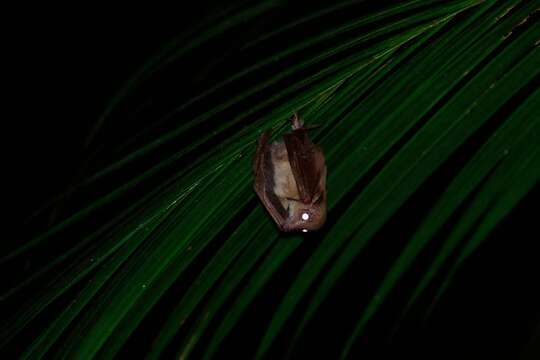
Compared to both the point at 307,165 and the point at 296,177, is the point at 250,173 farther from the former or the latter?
the point at 296,177

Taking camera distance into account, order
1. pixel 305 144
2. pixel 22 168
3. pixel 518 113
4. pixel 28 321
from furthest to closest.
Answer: pixel 22 168, pixel 305 144, pixel 28 321, pixel 518 113

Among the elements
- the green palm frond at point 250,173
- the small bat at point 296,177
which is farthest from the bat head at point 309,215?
the green palm frond at point 250,173

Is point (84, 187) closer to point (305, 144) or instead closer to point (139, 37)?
point (305, 144)

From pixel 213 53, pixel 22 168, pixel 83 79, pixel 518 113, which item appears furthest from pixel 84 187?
pixel 83 79

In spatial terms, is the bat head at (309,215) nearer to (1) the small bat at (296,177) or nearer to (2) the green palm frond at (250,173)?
(1) the small bat at (296,177)

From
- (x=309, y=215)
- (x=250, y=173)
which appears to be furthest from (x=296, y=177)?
(x=250, y=173)

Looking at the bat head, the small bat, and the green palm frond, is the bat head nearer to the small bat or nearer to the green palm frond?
the small bat

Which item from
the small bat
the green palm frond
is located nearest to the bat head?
the small bat
